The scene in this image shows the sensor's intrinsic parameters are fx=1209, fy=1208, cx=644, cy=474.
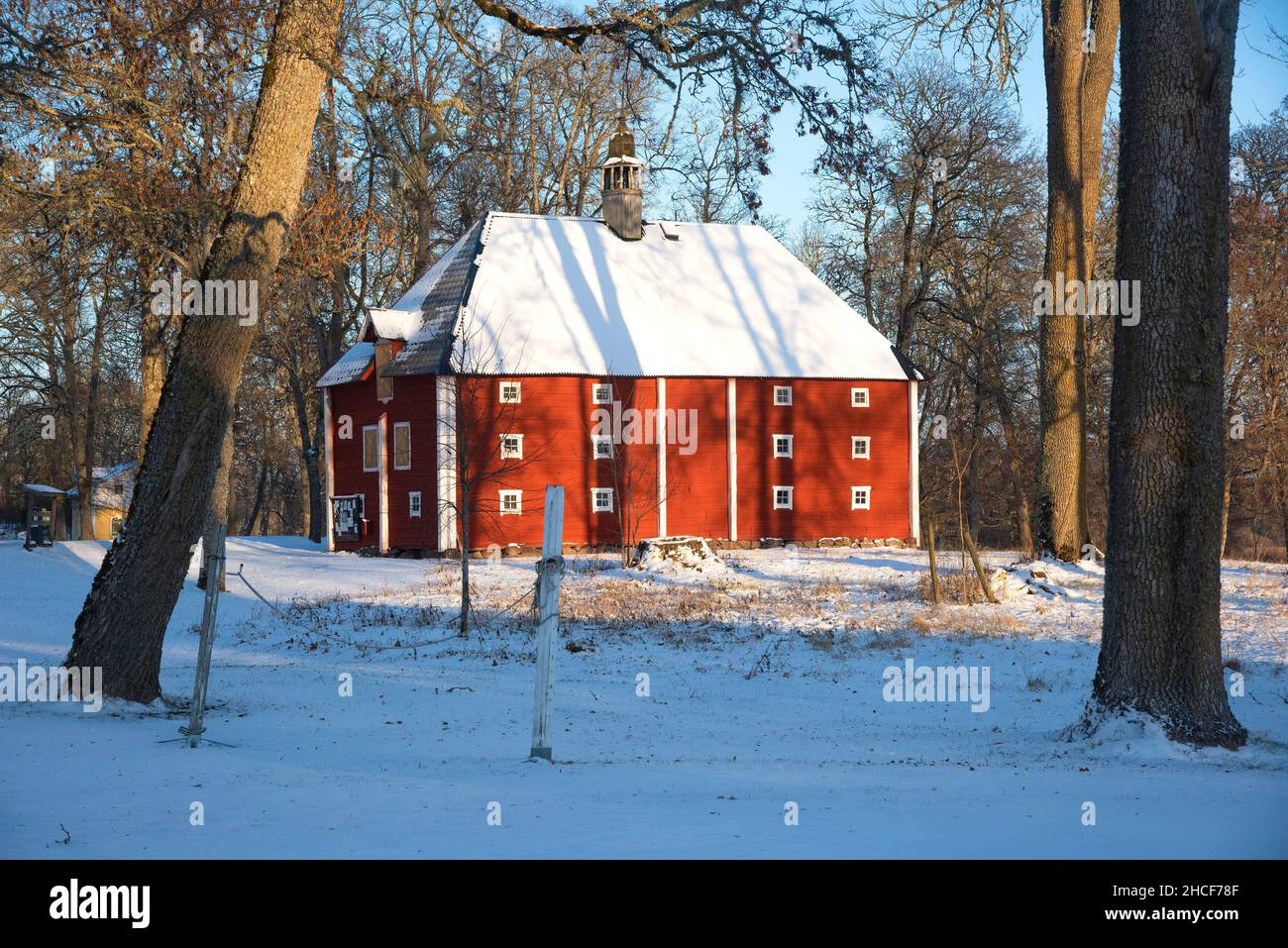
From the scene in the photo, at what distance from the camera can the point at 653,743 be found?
10375 mm

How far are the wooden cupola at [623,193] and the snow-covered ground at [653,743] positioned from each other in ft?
57.7

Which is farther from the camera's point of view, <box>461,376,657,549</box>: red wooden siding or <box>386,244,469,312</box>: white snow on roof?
<box>386,244,469,312</box>: white snow on roof

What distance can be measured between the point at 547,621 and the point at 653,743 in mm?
2240

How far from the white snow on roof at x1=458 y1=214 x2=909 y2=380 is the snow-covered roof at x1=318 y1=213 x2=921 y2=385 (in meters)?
0.04

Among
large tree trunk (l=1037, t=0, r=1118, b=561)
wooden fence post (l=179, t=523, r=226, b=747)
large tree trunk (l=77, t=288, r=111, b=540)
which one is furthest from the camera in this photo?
large tree trunk (l=77, t=288, r=111, b=540)

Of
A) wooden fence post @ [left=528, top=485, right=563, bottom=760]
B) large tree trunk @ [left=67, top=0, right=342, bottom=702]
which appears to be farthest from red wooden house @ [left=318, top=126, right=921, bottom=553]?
wooden fence post @ [left=528, top=485, right=563, bottom=760]

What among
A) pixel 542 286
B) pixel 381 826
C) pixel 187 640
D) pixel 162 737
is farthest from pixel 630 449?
pixel 381 826

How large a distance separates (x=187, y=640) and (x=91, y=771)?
33.3ft

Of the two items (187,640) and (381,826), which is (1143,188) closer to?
(381,826)

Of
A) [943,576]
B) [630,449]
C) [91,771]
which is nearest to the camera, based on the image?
[91,771]

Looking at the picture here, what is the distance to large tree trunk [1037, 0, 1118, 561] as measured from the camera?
20812 millimetres

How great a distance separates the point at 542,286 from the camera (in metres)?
34.4

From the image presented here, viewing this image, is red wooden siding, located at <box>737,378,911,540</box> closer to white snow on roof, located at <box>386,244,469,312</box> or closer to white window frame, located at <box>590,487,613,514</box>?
white window frame, located at <box>590,487,613,514</box>

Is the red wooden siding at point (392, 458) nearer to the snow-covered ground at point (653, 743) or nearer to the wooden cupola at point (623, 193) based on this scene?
the wooden cupola at point (623, 193)
